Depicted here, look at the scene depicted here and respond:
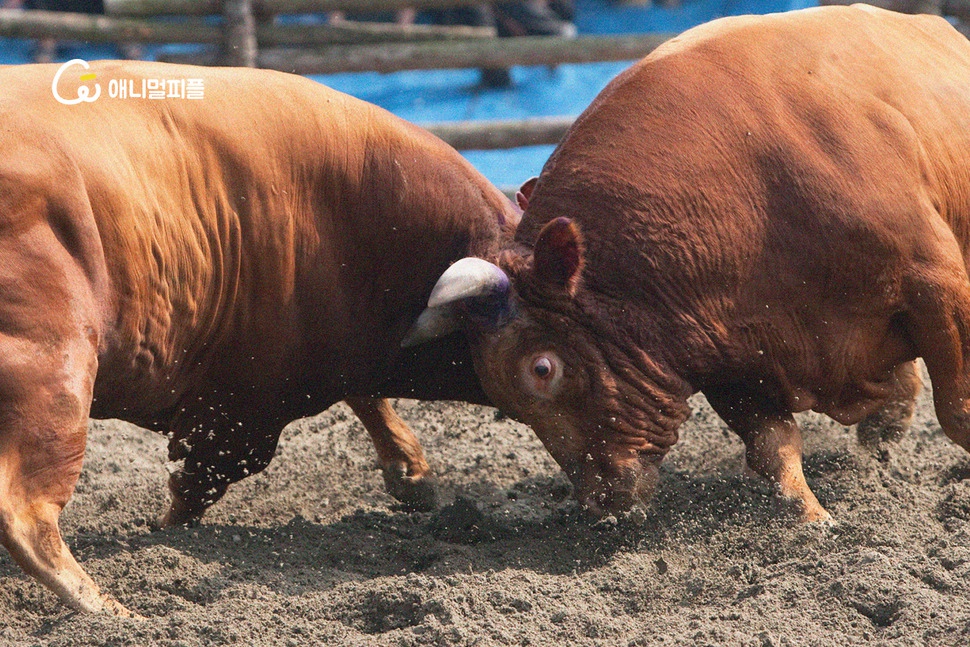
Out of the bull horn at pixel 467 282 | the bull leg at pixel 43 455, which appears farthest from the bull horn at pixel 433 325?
the bull leg at pixel 43 455

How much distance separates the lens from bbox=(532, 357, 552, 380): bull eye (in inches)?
163

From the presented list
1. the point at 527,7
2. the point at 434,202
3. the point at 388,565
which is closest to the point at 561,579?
the point at 388,565

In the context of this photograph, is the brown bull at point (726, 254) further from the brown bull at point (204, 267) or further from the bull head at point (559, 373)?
the brown bull at point (204, 267)

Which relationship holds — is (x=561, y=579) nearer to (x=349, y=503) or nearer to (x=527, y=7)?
(x=349, y=503)

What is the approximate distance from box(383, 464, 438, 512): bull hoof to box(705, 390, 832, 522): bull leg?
3.70ft

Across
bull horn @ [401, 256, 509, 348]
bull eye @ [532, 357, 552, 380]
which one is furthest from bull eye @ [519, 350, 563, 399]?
bull horn @ [401, 256, 509, 348]

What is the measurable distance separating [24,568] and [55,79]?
59.0 inches

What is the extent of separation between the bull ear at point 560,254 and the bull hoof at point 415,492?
3.78 feet

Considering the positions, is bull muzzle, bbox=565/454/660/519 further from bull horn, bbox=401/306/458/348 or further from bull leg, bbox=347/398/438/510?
bull leg, bbox=347/398/438/510

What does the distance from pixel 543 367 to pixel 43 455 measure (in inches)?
62.9

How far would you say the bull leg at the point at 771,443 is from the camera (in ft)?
13.7

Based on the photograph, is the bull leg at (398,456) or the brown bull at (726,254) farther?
the bull leg at (398,456)

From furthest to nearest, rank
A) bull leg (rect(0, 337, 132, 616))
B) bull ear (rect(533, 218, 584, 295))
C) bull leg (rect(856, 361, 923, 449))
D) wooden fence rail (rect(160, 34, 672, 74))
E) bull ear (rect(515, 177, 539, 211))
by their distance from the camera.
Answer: wooden fence rail (rect(160, 34, 672, 74)) → bull leg (rect(856, 361, 923, 449)) → bull ear (rect(515, 177, 539, 211)) → bull ear (rect(533, 218, 584, 295)) → bull leg (rect(0, 337, 132, 616))

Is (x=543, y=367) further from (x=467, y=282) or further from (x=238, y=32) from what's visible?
(x=238, y=32)
